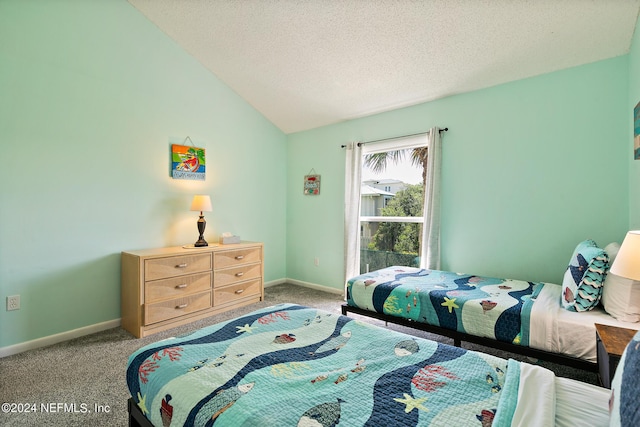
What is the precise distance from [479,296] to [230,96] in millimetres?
3644

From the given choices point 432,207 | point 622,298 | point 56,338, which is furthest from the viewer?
point 432,207

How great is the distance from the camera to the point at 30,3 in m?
2.43

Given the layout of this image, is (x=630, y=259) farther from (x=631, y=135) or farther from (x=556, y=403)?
(x=631, y=135)

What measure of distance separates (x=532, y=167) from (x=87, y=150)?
13.5 feet

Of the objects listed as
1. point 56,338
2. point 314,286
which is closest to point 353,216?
point 314,286

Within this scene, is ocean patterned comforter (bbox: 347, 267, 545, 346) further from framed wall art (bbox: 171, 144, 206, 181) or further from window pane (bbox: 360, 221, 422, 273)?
framed wall art (bbox: 171, 144, 206, 181)

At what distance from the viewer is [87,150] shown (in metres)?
2.74

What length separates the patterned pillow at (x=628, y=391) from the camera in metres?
0.67

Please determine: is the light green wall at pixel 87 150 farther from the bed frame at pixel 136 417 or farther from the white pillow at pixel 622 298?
the white pillow at pixel 622 298

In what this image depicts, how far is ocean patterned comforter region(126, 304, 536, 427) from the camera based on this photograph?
0.92 m

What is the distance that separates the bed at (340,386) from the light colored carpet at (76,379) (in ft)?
2.34

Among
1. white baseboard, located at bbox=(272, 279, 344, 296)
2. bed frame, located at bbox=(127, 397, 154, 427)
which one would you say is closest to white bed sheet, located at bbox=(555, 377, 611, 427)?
bed frame, located at bbox=(127, 397, 154, 427)

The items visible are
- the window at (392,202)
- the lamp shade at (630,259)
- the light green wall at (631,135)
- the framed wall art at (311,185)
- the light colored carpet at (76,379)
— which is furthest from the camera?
the framed wall art at (311,185)

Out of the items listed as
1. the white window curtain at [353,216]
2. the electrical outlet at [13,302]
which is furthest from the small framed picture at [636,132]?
the electrical outlet at [13,302]
